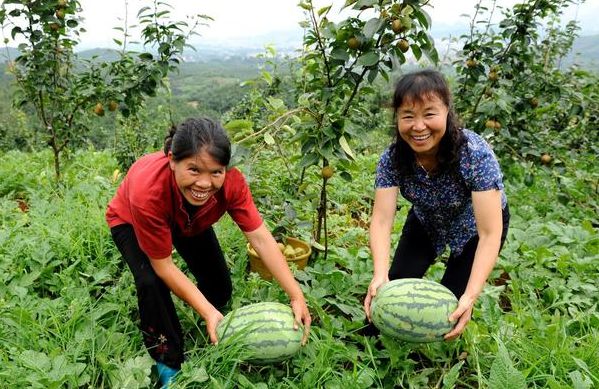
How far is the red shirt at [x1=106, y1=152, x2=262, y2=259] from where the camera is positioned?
1.94 meters

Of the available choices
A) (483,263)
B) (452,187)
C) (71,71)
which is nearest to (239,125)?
(452,187)

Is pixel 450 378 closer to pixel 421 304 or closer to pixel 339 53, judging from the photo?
pixel 421 304

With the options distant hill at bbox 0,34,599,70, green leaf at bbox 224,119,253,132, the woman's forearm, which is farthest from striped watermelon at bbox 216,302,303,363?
distant hill at bbox 0,34,599,70

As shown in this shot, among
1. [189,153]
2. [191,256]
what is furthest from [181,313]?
[189,153]

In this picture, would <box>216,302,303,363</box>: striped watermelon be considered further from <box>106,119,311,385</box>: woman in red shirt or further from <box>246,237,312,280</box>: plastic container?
<box>246,237,312,280</box>: plastic container

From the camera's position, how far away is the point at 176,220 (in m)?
2.12

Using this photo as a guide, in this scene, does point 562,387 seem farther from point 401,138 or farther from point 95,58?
point 95,58

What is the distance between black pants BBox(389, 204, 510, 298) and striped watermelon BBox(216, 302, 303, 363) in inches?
26.1

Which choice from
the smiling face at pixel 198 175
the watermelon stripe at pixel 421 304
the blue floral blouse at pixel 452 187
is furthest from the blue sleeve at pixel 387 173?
the smiling face at pixel 198 175

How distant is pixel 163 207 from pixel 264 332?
67 cm

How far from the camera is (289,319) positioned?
6.73 feet

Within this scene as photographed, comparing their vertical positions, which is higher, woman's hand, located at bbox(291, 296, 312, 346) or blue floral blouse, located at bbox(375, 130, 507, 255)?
blue floral blouse, located at bbox(375, 130, 507, 255)

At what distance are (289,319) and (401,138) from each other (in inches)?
37.6

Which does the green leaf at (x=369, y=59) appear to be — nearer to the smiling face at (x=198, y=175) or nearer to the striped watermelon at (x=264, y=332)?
the smiling face at (x=198, y=175)
